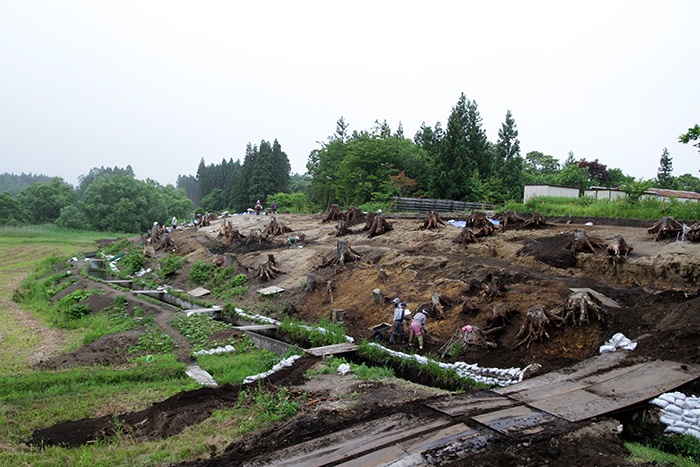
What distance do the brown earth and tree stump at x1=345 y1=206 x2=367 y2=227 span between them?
9.33 feet

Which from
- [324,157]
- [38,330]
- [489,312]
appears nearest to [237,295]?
[38,330]

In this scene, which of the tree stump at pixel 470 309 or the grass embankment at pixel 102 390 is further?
the tree stump at pixel 470 309

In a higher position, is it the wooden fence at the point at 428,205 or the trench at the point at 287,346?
the wooden fence at the point at 428,205

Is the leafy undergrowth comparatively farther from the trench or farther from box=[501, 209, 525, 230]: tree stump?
box=[501, 209, 525, 230]: tree stump

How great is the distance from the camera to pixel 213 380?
8.88 meters

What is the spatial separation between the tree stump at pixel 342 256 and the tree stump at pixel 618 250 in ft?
27.7

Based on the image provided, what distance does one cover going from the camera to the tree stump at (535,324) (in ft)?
28.6

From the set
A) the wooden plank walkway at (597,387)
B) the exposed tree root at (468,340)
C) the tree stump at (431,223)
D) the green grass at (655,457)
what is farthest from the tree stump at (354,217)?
the green grass at (655,457)

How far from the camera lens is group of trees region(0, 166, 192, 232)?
5883 centimetres

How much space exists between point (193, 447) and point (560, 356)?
6.61 m

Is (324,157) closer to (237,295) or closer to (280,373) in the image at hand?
(237,295)

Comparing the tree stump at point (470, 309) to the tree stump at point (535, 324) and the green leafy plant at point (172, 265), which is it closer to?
the tree stump at point (535, 324)

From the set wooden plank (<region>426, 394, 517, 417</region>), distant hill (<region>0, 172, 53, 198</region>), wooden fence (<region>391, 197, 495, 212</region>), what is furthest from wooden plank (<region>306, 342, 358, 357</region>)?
distant hill (<region>0, 172, 53, 198</region>)

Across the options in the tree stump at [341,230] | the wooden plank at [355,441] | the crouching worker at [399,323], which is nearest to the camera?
the wooden plank at [355,441]
